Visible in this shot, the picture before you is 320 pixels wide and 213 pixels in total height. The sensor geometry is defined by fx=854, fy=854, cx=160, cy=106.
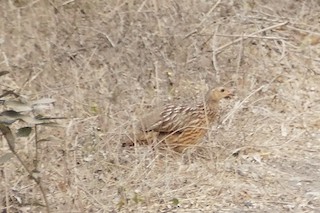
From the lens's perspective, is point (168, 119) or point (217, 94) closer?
point (168, 119)

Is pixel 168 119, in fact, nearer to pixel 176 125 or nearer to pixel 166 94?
pixel 176 125

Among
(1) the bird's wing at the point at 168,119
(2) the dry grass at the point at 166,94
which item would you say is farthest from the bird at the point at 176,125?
(2) the dry grass at the point at 166,94

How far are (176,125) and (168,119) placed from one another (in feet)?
0.25

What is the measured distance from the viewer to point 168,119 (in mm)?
6371

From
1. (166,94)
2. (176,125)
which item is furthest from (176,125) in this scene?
(166,94)

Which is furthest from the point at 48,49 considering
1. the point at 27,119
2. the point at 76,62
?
the point at 27,119

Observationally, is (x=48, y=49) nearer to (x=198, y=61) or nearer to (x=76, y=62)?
(x=76, y=62)

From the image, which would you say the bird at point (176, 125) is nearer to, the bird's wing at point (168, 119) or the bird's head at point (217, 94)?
the bird's wing at point (168, 119)

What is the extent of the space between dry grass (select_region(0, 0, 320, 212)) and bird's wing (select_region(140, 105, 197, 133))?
0.56 feet

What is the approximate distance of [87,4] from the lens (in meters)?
8.12

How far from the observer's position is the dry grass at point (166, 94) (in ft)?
18.0

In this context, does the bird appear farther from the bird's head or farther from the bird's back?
the bird's head

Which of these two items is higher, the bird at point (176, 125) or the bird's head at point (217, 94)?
the bird's head at point (217, 94)

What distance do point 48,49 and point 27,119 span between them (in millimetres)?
4025
